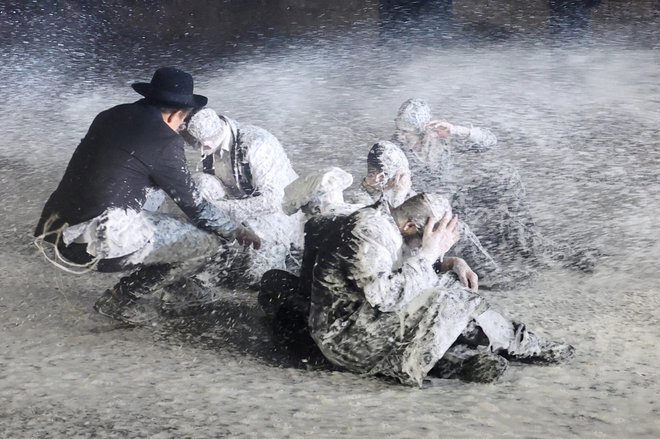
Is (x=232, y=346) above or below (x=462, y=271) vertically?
below

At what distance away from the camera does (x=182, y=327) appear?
445 cm

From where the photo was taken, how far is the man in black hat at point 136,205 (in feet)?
14.4

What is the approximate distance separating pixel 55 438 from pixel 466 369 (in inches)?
58.3

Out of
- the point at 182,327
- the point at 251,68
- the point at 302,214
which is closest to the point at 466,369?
the point at 302,214

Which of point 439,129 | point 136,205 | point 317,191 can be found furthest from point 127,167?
point 439,129

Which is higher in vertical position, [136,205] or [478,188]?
[136,205]

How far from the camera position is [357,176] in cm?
470

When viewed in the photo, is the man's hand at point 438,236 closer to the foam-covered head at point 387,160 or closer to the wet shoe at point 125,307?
the foam-covered head at point 387,160

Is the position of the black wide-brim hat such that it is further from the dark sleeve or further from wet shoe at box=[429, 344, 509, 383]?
wet shoe at box=[429, 344, 509, 383]

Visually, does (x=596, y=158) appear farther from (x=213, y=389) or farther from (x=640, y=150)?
(x=213, y=389)

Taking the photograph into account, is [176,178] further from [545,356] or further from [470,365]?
[545,356]

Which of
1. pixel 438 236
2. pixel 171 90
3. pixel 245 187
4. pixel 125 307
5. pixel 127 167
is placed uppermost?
pixel 171 90

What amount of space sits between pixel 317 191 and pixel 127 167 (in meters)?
0.81

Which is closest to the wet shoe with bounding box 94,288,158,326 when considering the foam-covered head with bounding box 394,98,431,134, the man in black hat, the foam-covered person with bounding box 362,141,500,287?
the man in black hat
